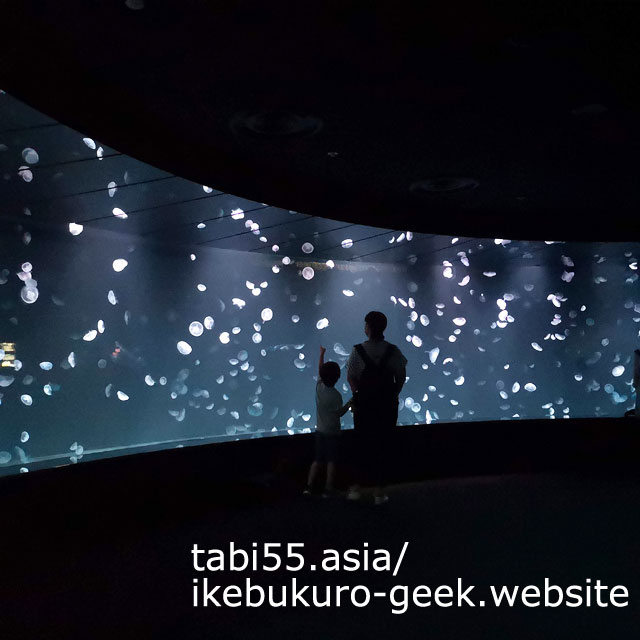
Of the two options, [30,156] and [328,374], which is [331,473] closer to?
[328,374]

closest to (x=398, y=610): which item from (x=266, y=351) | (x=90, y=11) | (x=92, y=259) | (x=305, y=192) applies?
(x=90, y=11)

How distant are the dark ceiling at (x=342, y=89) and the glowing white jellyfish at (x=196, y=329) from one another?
21.3 ft

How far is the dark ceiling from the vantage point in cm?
279

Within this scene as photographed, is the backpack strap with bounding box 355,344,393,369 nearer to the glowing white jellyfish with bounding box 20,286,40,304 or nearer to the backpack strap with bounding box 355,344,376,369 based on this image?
the backpack strap with bounding box 355,344,376,369

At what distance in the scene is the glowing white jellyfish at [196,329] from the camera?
11438mm

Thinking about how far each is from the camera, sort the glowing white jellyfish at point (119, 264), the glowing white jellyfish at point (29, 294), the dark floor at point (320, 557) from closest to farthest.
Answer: the dark floor at point (320, 557) < the glowing white jellyfish at point (29, 294) < the glowing white jellyfish at point (119, 264)

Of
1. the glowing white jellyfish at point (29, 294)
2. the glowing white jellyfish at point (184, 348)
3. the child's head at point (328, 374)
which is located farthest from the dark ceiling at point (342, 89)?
the glowing white jellyfish at point (184, 348)

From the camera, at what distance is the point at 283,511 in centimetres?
396

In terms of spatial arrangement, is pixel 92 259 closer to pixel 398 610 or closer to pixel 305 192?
pixel 305 192

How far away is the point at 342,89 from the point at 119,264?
23.3ft

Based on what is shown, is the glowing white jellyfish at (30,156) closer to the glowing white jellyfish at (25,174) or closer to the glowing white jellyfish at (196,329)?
the glowing white jellyfish at (25,174)

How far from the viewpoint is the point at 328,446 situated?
4254mm

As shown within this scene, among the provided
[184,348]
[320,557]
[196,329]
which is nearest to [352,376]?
[320,557]

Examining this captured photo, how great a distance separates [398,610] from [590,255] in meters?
7.52
